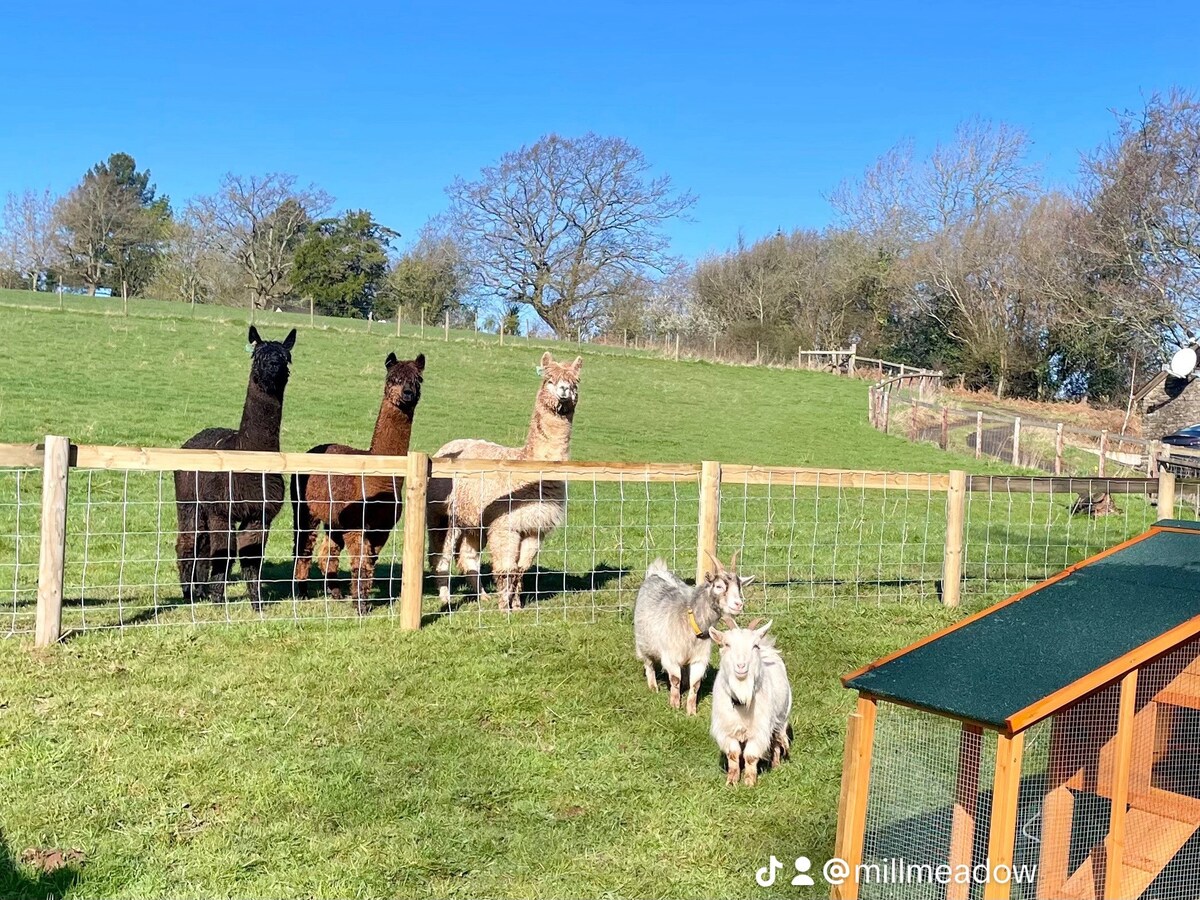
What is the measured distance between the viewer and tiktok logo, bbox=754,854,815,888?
424cm

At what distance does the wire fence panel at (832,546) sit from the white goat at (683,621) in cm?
236

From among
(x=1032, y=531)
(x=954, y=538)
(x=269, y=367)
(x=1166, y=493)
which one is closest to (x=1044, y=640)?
(x=954, y=538)

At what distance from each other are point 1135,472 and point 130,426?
2012 centimetres

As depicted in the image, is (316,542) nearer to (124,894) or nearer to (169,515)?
(169,515)

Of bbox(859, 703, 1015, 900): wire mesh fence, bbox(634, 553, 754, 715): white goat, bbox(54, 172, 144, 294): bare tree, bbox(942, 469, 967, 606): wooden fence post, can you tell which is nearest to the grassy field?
bbox(634, 553, 754, 715): white goat

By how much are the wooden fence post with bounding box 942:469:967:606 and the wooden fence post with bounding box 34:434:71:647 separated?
7252 mm

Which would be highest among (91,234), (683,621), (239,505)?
(91,234)

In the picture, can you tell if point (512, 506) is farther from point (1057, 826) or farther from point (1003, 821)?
point (1003, 821)

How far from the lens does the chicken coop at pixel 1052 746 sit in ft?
11.2

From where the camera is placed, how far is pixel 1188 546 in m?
4.49

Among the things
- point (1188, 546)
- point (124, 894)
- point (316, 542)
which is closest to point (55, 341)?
point (316, 542)

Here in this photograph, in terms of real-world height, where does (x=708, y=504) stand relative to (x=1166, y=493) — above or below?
below

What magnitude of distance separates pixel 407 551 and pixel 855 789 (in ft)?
14.2

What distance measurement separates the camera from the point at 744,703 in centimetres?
509
